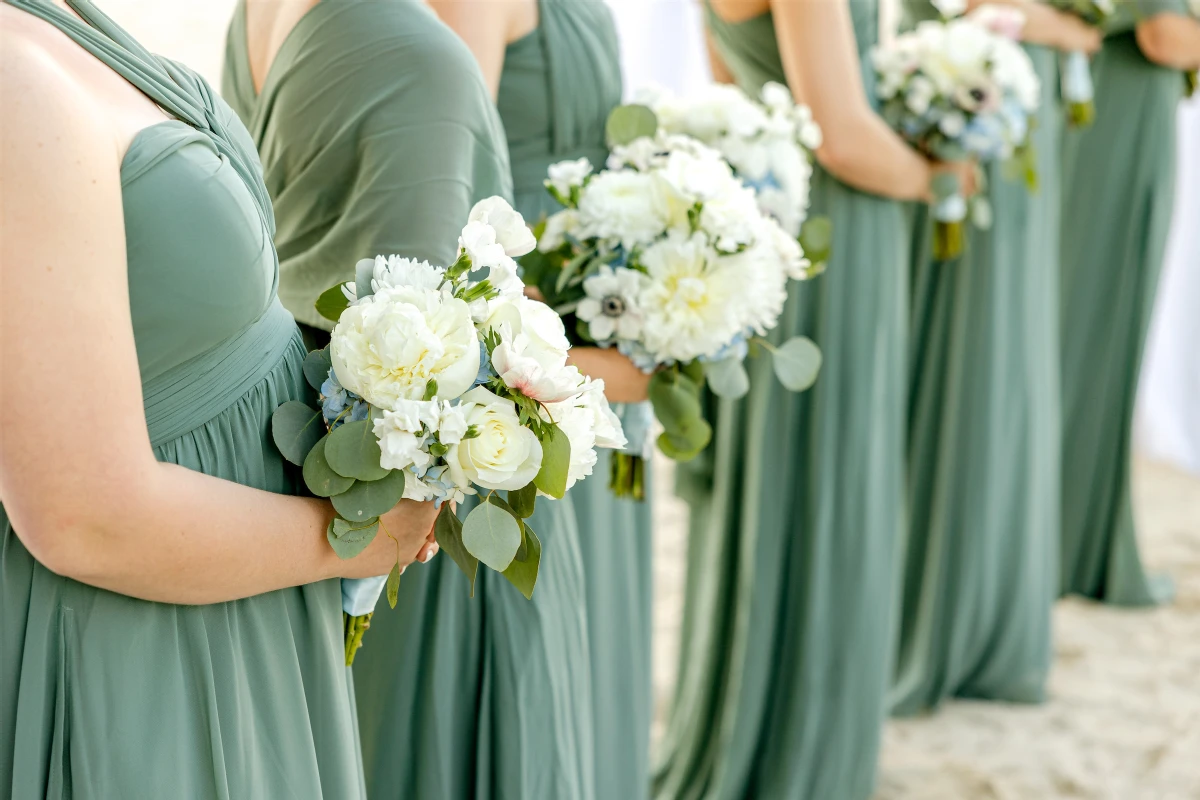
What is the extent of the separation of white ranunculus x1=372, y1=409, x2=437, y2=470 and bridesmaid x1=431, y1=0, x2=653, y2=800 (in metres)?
0.68

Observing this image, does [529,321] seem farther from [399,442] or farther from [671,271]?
[671,271]

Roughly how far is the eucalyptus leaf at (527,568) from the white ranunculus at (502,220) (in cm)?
28

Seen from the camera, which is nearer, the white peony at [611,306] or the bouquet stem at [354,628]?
the bouquet stem at [354,628]

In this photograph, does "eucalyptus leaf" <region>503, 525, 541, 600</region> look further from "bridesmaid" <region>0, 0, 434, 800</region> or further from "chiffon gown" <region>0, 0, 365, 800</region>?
"chiffon gown" <region>0, 0, 365, 800</region>

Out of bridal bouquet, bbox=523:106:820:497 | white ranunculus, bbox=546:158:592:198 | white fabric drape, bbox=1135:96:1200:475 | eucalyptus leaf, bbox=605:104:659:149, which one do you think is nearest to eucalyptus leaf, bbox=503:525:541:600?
bridal bouquet, bbox=523:106:820:497

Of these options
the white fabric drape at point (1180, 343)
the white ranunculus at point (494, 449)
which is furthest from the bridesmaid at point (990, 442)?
the white fabric drape at point (1180, 343)

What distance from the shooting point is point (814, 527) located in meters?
2.70

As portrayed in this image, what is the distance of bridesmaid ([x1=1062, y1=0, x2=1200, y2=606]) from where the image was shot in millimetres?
3910

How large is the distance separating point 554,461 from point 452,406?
0.11m

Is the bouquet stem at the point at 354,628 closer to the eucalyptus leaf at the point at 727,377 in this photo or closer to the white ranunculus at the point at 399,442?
the white ranunculus at the point at 399,442

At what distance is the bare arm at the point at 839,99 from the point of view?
7.84 feet

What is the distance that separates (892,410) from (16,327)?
7.11 ft

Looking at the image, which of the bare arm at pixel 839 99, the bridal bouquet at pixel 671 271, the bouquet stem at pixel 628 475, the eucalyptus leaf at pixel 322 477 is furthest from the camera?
the bare arm at pixel 839 99

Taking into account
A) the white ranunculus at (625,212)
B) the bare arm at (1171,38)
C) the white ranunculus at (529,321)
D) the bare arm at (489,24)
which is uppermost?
the bare arm at (1171,38)
